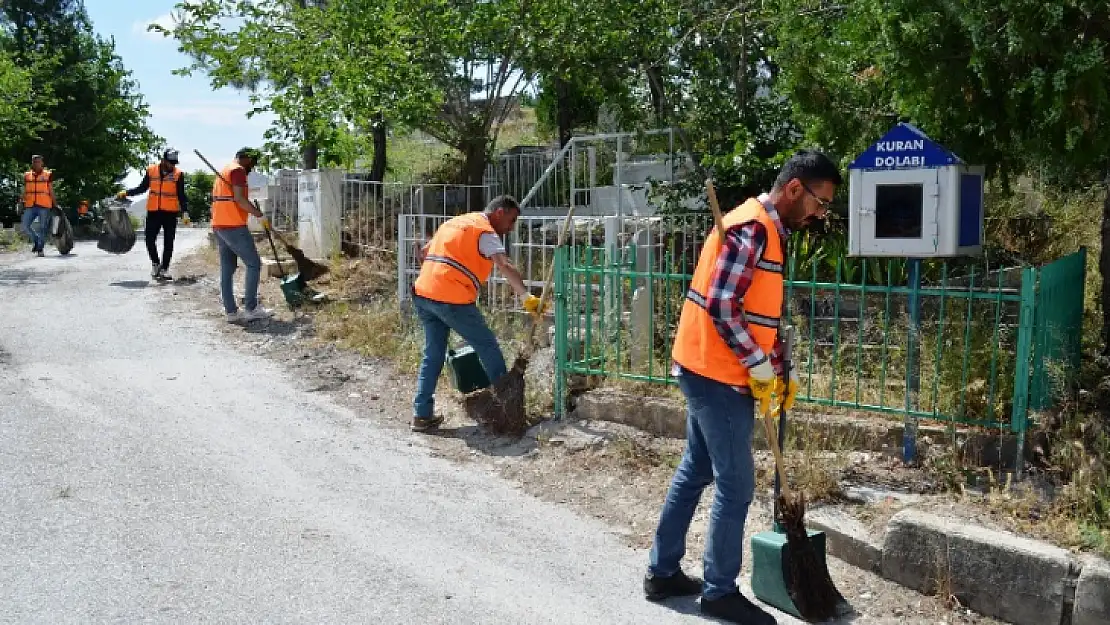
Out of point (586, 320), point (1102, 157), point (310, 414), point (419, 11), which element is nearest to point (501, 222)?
point (586, 320)

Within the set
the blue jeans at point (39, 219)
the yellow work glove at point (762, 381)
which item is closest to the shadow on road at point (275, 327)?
the yellow work glove at point (762, 381)

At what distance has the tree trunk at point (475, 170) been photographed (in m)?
13.1

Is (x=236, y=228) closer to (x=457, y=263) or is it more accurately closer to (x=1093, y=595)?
(x=457, y=263)

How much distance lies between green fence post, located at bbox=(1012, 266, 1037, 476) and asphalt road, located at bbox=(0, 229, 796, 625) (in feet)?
5.24

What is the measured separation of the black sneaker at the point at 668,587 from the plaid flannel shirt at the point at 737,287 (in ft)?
3.44

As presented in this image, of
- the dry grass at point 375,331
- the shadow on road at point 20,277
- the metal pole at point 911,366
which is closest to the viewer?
the metal pole at point 911,366

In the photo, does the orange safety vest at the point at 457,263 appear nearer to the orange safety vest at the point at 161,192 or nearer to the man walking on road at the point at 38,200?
the orange safety vest at the point at 161,192

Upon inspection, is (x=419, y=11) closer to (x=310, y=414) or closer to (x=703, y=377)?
(x=310, y=414)

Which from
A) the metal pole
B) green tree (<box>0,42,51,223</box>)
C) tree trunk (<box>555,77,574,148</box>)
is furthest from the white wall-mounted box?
green tree (<box>0,42,51,223</box>)

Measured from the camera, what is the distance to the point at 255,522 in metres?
4.89

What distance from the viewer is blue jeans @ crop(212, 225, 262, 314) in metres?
9.93

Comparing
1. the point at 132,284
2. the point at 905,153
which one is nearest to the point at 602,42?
the point at 905,153

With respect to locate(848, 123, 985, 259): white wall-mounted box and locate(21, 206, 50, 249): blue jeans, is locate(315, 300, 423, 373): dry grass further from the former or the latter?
locate(21, 206, 50, 249): blue jeans

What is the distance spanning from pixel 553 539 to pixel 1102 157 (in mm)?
3249
